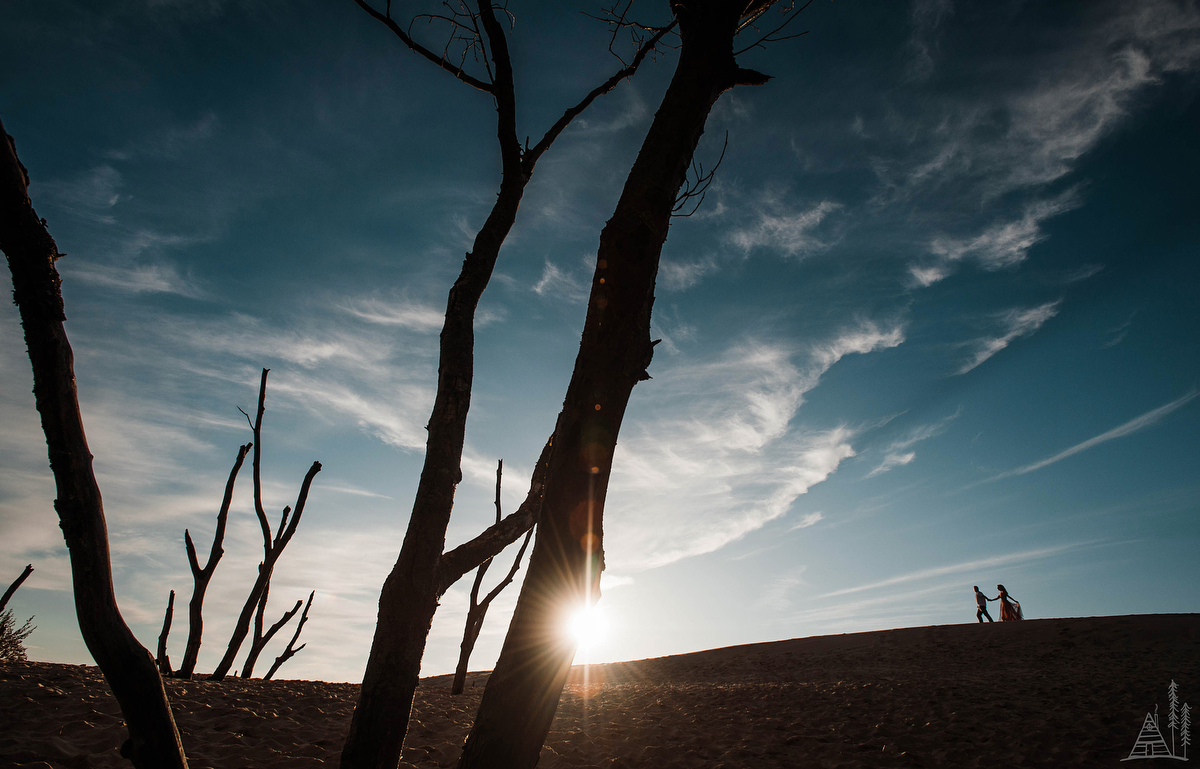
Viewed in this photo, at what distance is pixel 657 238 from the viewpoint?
216 cm

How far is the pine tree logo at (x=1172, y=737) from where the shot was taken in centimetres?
659

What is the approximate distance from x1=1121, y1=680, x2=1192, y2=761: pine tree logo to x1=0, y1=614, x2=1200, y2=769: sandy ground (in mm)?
160

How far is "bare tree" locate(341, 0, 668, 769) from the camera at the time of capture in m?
2.39

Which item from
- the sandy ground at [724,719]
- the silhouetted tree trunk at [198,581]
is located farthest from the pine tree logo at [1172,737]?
the silhouetted tree trunk at [198,581]

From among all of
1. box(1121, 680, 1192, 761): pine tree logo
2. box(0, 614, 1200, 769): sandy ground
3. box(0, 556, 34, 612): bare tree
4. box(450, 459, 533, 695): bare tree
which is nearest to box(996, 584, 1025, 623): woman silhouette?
box(0, 614, 1200, 769): sandy ground

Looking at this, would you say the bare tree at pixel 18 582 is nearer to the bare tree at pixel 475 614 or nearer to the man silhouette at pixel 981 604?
the bare tree at pixel 475 614

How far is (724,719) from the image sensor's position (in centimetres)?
848

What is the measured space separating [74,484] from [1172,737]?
1177cm

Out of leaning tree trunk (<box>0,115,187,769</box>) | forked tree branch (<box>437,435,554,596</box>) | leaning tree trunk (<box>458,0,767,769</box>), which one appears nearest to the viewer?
leaning tree trunk (<box>458,0,767,769</box>)

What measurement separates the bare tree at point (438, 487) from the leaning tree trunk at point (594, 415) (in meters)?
0.87

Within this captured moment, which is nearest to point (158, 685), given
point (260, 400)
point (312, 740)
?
point (312, 740)

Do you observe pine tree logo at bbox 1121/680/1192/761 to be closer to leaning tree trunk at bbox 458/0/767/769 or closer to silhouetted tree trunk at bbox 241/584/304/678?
leaning tree trunk at bbox 458/0/767/769

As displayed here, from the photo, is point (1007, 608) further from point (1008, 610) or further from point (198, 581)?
point (198, 581)

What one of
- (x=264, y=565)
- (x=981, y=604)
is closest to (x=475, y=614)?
(x=264, y=565)
